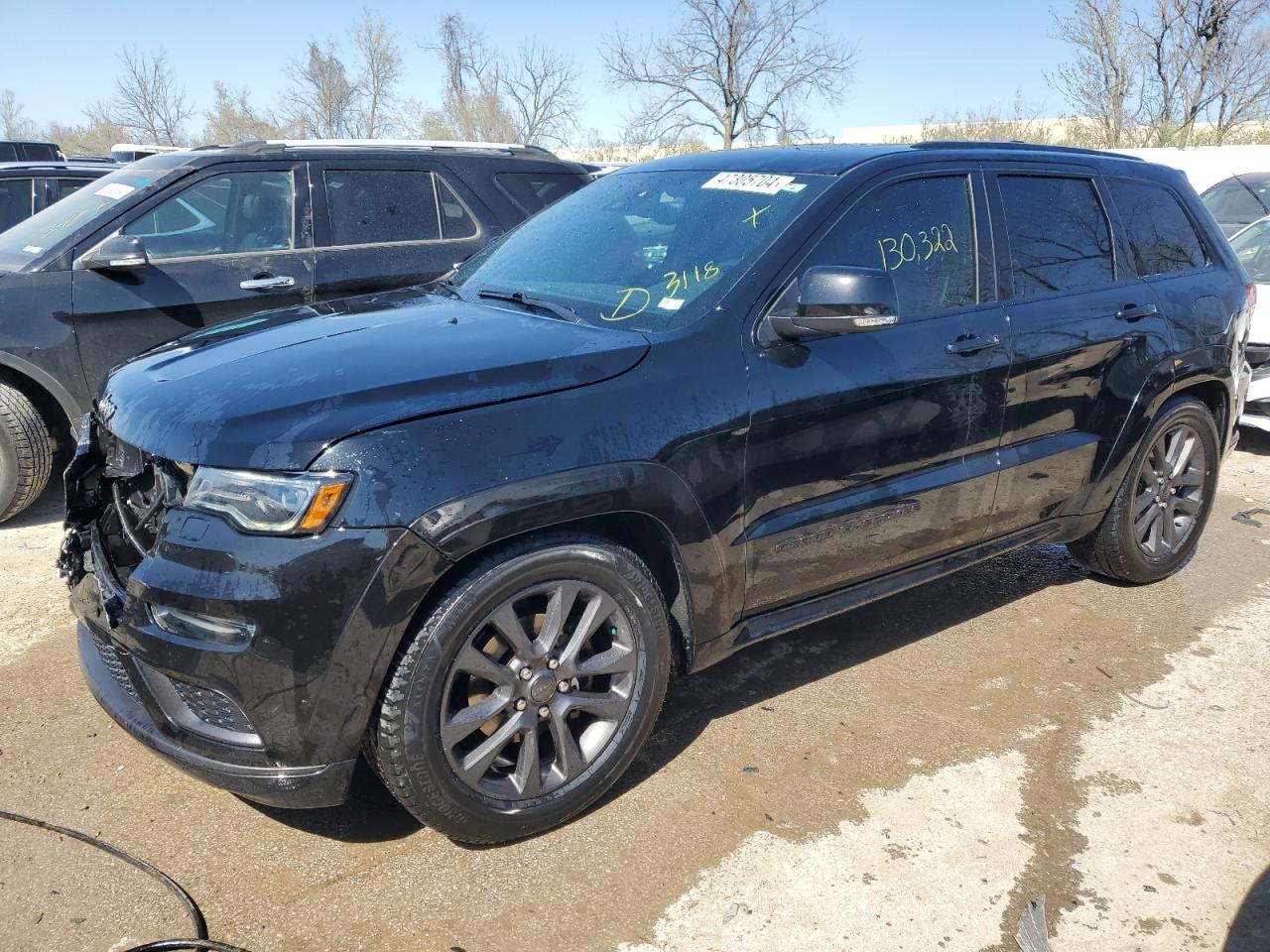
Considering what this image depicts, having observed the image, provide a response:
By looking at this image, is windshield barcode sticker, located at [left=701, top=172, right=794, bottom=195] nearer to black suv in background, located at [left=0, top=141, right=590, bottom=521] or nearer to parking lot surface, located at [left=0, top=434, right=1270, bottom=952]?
parking lot surface, located at [left=0, top=434, right=1270, bottom=952]

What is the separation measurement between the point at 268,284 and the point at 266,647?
3.49m

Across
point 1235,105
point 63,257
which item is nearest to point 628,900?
point 63,257

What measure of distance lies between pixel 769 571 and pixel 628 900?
1.04m

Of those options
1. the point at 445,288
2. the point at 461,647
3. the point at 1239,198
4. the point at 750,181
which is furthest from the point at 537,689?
the point at 1239,198

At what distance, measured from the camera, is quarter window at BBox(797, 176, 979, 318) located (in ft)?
10.6

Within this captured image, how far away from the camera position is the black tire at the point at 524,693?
7.97ft

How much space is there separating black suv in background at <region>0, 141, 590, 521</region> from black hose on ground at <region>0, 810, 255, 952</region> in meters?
2.63

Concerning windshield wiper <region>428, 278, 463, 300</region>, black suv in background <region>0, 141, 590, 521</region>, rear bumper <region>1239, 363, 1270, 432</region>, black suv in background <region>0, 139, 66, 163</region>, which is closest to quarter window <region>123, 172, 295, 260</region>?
black suv in background <region>0, 141, 590, 521</region>

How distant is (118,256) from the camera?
5.00 metres

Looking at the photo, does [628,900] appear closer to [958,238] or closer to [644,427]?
[644,427]

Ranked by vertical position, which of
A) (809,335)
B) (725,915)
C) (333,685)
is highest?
(809,335)

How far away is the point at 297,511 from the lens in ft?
7.47

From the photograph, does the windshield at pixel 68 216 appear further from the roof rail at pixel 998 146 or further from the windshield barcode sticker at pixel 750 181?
the roof rail at pixel 998 146

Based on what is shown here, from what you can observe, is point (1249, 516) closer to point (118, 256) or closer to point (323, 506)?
point (323, 506)
